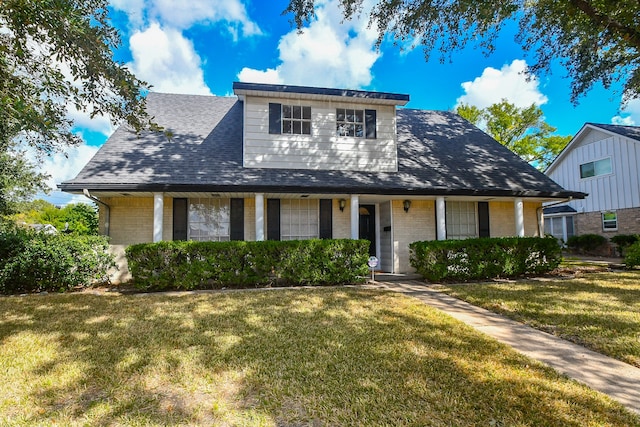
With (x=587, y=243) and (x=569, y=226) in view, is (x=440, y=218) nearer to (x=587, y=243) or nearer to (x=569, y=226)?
(x=587, y=243)

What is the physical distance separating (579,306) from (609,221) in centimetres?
1580

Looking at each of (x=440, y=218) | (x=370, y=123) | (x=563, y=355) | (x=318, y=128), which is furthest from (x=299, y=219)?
(x=563, y=355)

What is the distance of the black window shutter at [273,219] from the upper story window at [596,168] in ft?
60.1

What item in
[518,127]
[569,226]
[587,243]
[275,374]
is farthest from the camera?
[518,127]

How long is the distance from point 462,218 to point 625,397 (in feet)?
27.5

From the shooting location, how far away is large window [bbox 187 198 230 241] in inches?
370

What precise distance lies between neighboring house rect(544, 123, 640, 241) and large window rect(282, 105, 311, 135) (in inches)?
652

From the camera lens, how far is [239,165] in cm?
927

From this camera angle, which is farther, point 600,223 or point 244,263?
point 600,223

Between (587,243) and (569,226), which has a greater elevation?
(569,226)

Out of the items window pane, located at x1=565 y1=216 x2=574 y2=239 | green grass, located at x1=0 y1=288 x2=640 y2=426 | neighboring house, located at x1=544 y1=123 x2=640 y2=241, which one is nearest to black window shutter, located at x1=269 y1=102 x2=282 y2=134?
green grass, located at x1=0 y1=288 x2=640 y2=426

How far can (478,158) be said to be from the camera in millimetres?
11430

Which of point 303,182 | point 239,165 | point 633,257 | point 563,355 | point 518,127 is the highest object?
point 518,127

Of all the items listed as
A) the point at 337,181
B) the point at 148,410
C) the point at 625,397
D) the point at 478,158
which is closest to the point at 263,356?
the point at 148,410
